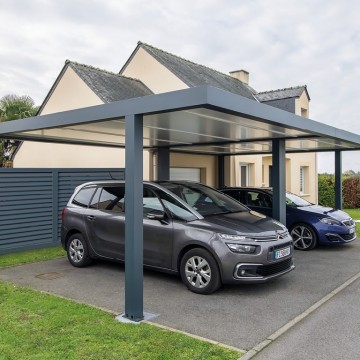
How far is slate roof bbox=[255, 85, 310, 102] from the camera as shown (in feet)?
65.6

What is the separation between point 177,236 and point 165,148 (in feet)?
17.9

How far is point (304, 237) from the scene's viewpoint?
390 inches

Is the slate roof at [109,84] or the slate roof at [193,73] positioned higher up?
the slate roof at [193,73]

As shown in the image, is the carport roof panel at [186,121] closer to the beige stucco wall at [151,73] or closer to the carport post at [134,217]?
the carport post at [134,217]

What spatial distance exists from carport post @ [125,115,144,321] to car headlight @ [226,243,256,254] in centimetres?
143

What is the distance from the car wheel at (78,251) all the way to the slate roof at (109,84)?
7.08 m

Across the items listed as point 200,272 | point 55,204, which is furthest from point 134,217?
point 55,204

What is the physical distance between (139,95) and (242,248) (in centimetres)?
1085

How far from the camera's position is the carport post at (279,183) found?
30.1ft

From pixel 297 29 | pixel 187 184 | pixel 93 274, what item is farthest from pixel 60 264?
pixel 297 29

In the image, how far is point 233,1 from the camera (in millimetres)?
8312

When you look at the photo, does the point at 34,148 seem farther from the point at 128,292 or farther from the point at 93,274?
the point at 128,292

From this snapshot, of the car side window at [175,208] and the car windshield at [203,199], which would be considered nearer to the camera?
the car side window at [175,208]

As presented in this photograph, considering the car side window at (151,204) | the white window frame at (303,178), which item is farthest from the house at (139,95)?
the car side window at (151,204)
